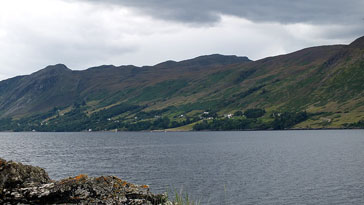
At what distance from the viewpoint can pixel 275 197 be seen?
6406 cm

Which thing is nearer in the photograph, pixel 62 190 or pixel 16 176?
pixel 16 176

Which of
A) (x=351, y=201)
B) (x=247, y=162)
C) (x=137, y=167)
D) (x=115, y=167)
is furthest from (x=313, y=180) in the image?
(x=115, y=167)

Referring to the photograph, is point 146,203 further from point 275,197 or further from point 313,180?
point 313,180

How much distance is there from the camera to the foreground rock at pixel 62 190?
578 inches

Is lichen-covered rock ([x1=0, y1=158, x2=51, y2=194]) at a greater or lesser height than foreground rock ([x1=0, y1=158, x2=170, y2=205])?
greater

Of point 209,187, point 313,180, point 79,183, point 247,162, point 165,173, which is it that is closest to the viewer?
point 79,183

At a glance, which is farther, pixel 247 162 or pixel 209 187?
pixel 247 162

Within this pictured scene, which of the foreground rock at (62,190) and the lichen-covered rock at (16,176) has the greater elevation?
the lichen-covered rock at (16,176)

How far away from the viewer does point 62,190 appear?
15.4 metres

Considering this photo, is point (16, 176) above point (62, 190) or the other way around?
above

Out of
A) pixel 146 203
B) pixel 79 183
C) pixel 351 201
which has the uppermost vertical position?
pixel 79 183

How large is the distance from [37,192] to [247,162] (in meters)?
107

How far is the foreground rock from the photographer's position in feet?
48.2

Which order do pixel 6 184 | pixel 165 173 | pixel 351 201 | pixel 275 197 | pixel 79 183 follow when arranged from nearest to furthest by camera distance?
1. pixel 6 184
2. pixel 79 183
3. pixel 351 201
4. pixel 275 197
5. pixel 165 173
